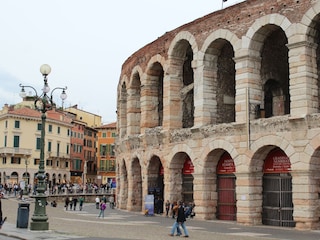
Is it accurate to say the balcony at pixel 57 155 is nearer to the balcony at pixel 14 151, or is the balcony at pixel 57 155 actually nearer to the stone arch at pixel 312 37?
the balcony at pixel 14 151

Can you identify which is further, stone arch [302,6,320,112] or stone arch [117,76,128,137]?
stone arch [117,76,128,137]

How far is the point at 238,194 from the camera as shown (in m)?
25.1

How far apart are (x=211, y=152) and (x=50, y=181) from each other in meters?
52.3

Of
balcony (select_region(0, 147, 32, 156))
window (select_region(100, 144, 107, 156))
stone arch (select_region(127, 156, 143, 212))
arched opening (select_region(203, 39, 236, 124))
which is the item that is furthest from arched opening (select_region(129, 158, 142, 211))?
window (select_region(100, 144, 107, 156))

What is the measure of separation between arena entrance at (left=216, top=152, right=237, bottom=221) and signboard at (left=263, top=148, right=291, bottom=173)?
88.5 inches

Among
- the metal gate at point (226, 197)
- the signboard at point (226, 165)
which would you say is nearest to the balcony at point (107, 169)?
the metal gate at point (226, 197)

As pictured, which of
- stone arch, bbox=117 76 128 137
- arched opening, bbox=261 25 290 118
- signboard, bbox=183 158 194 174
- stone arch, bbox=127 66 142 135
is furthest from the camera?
→ stone arch, bbox=117 76 128 137

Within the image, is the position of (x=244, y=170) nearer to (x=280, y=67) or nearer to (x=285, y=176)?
(x=285, y=176)

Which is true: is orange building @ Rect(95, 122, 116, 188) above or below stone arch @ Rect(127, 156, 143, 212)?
above

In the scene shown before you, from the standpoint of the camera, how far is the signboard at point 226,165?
26973 mm

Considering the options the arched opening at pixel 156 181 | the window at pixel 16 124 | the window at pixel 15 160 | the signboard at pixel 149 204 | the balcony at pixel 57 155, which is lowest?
the signboard at pixel 149 204

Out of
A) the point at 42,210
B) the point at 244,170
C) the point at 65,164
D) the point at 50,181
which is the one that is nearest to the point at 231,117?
the point at 244,170

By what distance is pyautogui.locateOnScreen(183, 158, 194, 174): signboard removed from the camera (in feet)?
97.7

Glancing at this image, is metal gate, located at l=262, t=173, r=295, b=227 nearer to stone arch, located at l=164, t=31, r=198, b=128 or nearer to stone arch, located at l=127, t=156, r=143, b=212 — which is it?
stone arch, located at l=164, t=31, r=198, b=128
